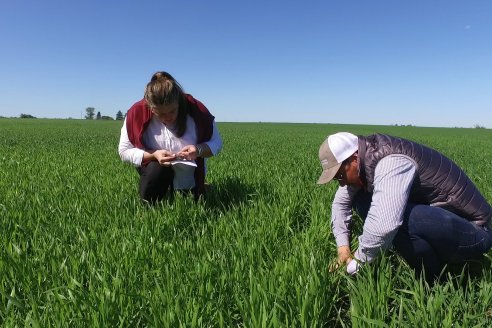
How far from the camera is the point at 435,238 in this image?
212cm

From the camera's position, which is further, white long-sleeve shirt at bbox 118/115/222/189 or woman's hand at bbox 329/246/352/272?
white long-sleeve shirt at bbox 118/115/222/189

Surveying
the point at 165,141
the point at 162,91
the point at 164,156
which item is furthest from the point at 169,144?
the point at 162,91

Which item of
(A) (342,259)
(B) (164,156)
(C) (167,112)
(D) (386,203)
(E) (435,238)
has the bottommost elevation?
(A) (342,259)

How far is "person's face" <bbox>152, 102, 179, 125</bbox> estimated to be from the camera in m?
3.24

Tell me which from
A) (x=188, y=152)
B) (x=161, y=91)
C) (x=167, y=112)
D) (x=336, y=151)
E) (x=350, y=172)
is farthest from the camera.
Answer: (x=188, y=152)

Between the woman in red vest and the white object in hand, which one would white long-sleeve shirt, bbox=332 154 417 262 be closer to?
the white object in hand

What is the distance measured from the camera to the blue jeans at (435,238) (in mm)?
2102

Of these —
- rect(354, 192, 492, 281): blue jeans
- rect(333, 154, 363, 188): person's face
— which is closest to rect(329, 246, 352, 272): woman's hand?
rect(354, 192, 492, 281): blue jeans

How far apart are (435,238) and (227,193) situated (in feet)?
8.30

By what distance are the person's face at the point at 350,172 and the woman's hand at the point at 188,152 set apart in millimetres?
1703

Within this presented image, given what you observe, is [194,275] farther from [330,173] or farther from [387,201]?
[387,201]

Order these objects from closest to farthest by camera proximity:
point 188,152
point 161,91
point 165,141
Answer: point 161,91, point 188,152, point 165,141

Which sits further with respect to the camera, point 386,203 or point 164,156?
point 164,156

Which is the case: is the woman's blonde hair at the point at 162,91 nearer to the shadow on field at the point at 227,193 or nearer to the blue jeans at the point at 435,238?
the shadow on field at the point at 227,193
